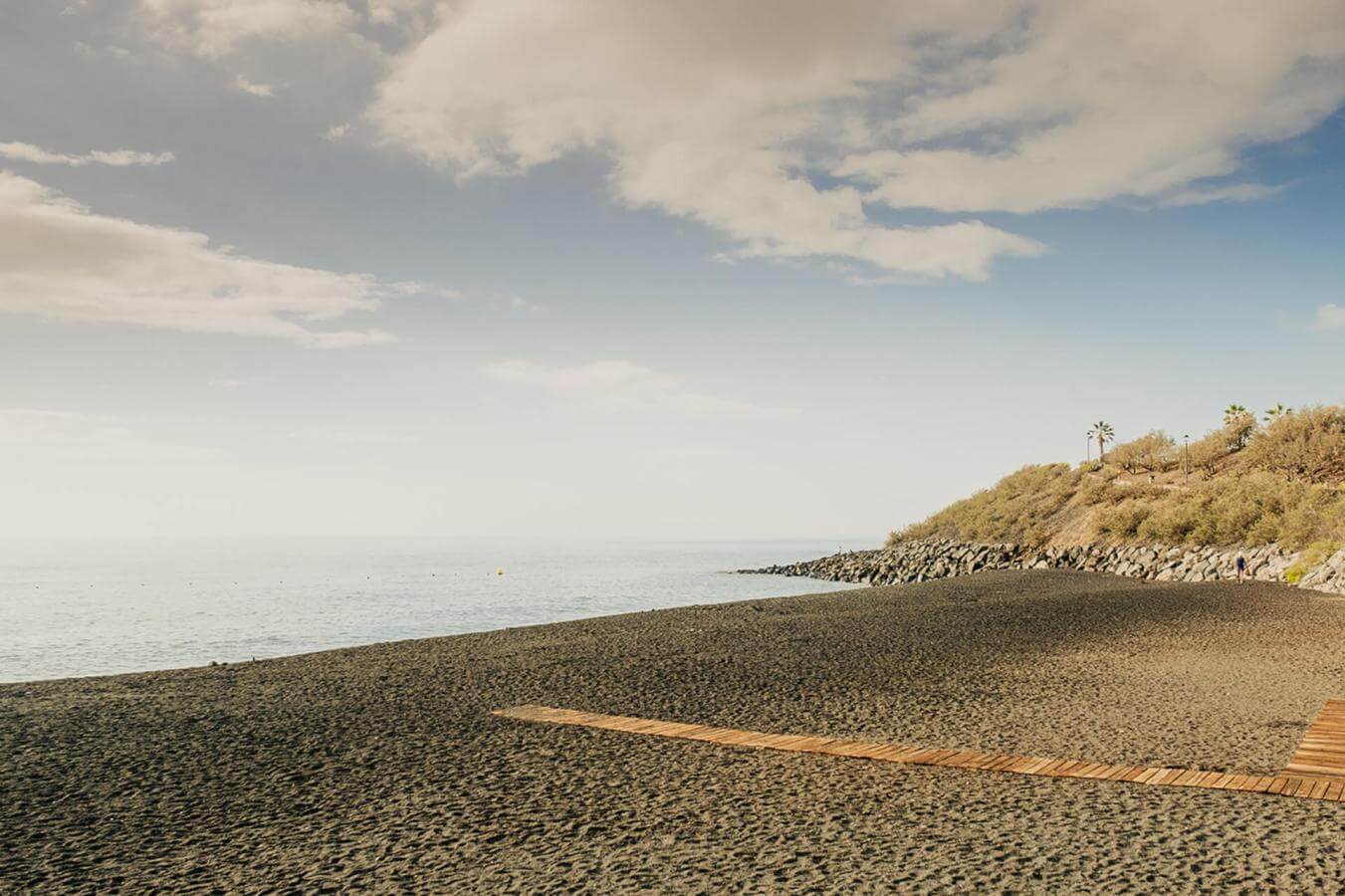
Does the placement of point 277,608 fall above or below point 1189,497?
below

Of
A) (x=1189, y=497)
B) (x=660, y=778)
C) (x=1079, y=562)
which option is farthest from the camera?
(x=1189, y=497)

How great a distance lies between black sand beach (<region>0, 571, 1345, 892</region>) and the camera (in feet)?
17.2

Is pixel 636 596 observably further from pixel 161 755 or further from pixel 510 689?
pixel 161 755

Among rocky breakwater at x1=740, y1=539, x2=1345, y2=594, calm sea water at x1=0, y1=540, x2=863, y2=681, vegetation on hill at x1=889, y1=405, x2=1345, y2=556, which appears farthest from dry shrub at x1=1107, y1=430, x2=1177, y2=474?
calm sea water at x1=0, y1=540, x2=863, y2=681

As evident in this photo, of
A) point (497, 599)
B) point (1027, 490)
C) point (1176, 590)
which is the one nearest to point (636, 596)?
point (497, 599)

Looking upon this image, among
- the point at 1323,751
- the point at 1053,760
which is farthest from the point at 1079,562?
the point at 1053,760

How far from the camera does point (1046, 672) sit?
13.0m

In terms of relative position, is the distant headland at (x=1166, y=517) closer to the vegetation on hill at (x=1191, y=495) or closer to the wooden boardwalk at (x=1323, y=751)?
the vegetation on hill at (x=1191, y=495)

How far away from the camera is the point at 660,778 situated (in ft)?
24.0

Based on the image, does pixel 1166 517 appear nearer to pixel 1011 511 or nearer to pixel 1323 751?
pixel 1011 511

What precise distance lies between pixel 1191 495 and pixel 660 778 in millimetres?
43420

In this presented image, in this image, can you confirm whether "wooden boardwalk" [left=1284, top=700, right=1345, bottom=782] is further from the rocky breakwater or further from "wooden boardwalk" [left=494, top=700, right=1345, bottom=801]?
the rocky breakwater

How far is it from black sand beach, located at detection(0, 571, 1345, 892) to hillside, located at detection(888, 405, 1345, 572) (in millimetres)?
23204

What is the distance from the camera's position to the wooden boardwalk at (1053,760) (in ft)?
21.6
